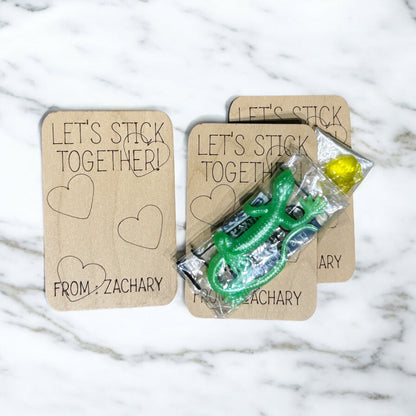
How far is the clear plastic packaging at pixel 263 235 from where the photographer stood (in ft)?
1.64

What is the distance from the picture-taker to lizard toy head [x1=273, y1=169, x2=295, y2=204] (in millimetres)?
501

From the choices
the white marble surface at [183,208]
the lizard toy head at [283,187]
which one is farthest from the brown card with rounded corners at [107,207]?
the lizard toy head at [283,187]

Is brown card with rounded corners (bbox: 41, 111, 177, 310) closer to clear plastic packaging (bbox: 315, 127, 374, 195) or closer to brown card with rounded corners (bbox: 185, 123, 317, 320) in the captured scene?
brown card with rounded corners (bbox: 185, 123, 317, 320)

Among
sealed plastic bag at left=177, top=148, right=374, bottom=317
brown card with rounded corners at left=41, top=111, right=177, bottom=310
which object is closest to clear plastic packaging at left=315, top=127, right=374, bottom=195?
sealed plastic bag at left=177, top=148, right=374, bottom=317

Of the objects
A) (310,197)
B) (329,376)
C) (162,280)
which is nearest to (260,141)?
(310,197)

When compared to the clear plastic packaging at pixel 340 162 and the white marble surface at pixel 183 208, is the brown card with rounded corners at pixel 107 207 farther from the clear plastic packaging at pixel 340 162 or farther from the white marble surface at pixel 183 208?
the clear plastic packaging at pixel 340 162

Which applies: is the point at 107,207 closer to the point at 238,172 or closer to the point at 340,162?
the point at 238,172

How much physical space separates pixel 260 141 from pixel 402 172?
190 mm

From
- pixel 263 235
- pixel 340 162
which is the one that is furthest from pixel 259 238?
pixel 340 162

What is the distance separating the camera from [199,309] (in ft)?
1.76

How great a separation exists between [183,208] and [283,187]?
0.13m

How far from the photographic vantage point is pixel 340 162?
0.52m

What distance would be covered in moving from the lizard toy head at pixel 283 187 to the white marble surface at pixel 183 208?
10cm

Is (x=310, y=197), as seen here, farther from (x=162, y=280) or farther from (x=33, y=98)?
(x=33, y=98)
